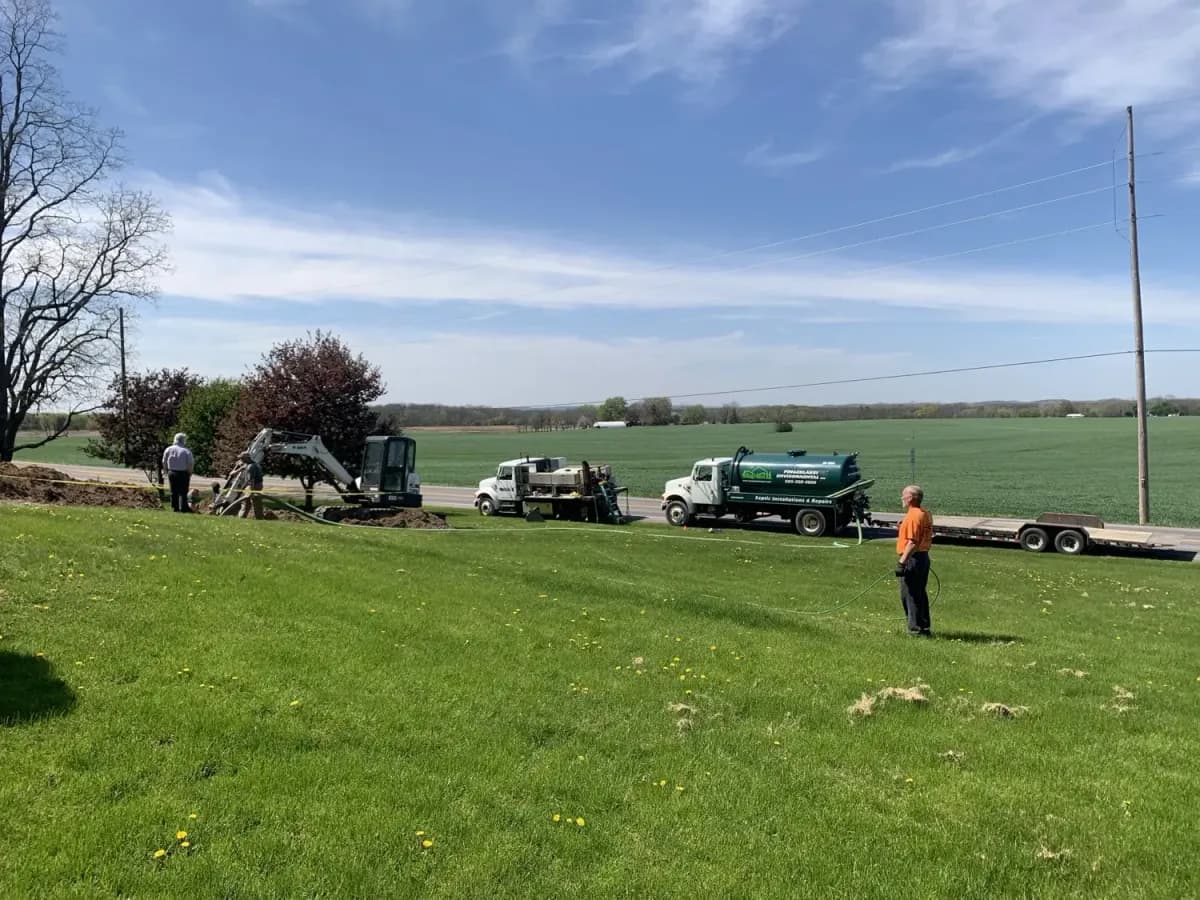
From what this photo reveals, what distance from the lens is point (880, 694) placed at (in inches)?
299

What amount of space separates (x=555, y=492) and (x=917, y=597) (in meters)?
22.5

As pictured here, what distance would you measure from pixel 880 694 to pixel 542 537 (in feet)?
52.0

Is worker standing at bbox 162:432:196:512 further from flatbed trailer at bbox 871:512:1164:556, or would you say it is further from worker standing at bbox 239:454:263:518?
flatbed trailer at bbox 871:512:1164:556

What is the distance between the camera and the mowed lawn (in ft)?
14.6

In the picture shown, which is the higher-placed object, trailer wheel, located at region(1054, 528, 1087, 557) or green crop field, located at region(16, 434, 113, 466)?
green crop field, located at region(16, 434, 113, 466)

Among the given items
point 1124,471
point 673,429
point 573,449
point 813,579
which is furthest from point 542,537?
point 673,429

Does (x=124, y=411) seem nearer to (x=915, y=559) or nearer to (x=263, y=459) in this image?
(x=263, y=459)

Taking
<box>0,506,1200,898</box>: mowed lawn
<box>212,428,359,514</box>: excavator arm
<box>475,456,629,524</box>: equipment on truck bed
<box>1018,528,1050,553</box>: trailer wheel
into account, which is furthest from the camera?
<box>475,456,629,524</box>: equipment on truck bed

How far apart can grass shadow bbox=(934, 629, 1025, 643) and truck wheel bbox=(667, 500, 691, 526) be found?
70.5 ft

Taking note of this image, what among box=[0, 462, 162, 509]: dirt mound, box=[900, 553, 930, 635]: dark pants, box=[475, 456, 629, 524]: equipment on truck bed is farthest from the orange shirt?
box=[475, 456, 629, 524]: equipment on truck bed

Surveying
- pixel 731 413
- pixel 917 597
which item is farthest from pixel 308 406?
pixel 731 413

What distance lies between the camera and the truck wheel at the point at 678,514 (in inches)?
1303

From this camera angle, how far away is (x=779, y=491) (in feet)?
102

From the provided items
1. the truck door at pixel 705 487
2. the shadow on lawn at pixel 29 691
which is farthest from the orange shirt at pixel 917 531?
the truck door at pixel 705 487
